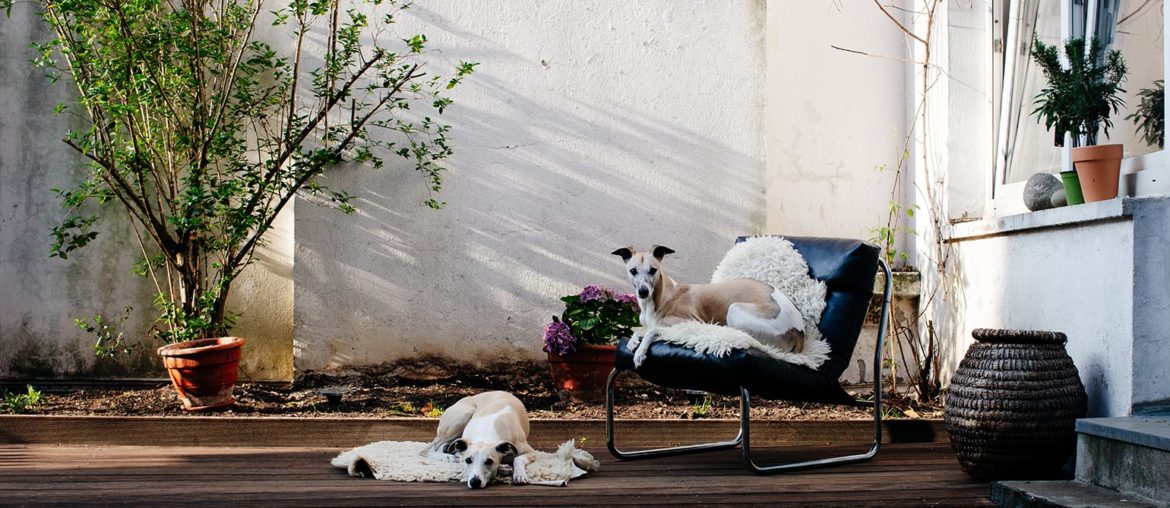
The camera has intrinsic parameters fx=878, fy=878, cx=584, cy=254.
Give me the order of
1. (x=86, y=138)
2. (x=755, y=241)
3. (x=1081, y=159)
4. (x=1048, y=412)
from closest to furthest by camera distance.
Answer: (x=1048, y=412), (x=1081, y=159), (x=755, y=241), (x=86, y=138)

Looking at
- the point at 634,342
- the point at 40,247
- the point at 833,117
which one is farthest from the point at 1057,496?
the point at 40,247

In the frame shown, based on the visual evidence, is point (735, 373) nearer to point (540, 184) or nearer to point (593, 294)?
point (593, 294)

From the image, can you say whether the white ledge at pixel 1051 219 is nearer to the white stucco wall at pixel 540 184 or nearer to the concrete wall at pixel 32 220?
the white stucco wall at pixel 540 184

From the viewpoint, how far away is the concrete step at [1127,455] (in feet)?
7.93

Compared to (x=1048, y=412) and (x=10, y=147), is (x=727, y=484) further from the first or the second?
(x=10, y=147)

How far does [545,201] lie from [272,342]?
5.43 feet

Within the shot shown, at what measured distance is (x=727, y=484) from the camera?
2902 millimetres

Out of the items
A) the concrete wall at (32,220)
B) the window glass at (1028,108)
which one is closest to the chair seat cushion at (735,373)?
the window glass at (1028,108)

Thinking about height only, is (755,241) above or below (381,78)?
below

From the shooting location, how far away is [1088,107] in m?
3.22

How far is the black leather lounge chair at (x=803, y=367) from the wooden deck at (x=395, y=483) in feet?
0.29

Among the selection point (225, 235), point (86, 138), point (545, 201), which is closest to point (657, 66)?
point (545, 201)

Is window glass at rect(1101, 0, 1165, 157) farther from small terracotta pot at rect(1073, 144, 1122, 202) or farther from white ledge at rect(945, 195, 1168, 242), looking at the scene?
white ledge at rect(945, 195, 1168, 242)

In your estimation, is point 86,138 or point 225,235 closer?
point 86,138
